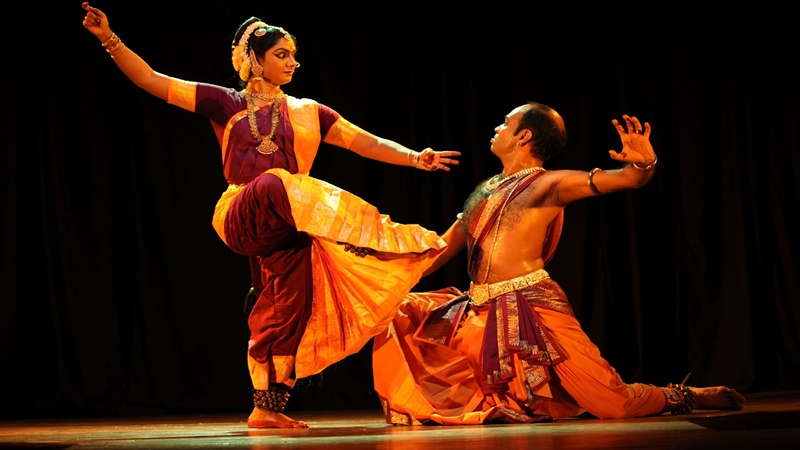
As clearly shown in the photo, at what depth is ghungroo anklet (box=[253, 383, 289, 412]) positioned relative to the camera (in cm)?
312

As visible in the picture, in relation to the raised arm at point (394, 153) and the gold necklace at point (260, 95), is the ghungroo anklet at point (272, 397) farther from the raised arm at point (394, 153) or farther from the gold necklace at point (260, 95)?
the gold necklace at point (260, 95)

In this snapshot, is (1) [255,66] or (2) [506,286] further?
(1) [255,66]

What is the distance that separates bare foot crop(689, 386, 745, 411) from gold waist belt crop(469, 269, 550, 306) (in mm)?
647

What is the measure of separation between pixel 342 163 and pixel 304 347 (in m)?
1.81

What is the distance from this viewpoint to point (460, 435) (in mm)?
2484

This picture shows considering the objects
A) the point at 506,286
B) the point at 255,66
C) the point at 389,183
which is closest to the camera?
the point at 506,286

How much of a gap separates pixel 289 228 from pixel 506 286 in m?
0.74

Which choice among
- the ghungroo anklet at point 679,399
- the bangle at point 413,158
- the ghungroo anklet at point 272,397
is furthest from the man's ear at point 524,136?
the ghungroo anklet at point 272,397

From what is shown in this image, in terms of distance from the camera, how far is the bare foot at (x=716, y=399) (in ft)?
10.5

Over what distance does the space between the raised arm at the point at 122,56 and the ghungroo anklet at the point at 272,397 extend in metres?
1.04

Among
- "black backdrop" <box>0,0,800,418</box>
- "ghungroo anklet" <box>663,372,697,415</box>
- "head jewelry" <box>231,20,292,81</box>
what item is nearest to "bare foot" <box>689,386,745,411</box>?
"ghungroo anklet" <box>663,372,697,415</box>

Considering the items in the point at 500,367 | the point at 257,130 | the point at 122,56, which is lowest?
the point at 500,367

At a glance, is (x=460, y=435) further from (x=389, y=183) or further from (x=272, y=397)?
(x=389, y=183)

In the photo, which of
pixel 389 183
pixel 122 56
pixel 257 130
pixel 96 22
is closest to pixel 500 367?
pixel 257 130
